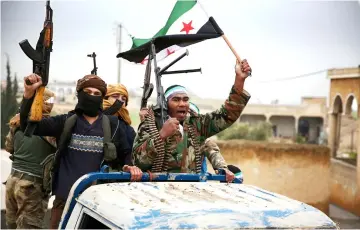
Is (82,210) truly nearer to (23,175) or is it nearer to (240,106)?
(240,106)

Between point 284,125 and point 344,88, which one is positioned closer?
point 344,88

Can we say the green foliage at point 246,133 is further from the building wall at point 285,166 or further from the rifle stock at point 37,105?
the rifle stock at point 37,105

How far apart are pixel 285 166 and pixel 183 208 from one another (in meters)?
11.7

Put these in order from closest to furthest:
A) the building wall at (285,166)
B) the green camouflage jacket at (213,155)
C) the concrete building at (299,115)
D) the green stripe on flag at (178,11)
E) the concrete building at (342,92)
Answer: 1. the green camouflage jacket at (213,155)
2. the green stripe on flag at (178,11)
3. the building wall at (285,166)
4. the concrete building at (342,92)
5. the concrete building at (299,115)

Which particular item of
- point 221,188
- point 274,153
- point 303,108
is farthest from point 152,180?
point 303,108

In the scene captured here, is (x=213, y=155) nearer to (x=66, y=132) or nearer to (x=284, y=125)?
(x=66, y=132)

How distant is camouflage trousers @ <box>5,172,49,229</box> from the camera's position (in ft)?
16.0

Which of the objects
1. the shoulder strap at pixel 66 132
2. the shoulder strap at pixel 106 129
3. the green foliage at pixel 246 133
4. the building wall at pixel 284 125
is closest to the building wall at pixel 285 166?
the shoulder strap at pixel 106 129

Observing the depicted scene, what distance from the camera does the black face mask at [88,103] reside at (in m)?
4.14

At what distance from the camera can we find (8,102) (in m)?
20.0

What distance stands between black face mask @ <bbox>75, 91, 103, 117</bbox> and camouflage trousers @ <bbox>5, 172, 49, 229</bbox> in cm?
116

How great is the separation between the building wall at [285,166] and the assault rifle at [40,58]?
9453 millimetres

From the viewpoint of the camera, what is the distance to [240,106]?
3895 millimetres

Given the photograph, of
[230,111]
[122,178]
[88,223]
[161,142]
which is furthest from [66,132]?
[88,223]
